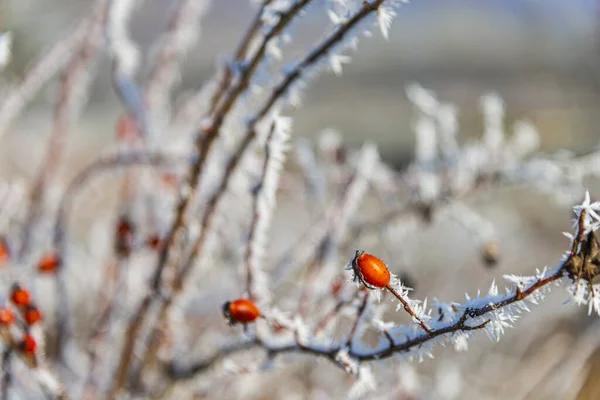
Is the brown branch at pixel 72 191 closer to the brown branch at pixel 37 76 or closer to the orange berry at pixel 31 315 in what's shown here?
the brown branch at pixel 37 76

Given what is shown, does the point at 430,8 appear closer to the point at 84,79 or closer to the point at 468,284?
the point at 468,284

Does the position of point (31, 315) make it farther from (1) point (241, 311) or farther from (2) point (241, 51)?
(2) point (241, 51)

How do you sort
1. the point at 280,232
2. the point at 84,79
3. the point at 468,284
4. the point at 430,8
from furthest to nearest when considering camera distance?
the point at 430,8 < the point at 280,232 < the point at 468,284 < the point at 84,79

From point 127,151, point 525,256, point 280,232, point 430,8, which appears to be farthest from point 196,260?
point 430,8

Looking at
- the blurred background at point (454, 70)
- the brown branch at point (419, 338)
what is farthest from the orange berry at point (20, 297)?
the blurred background at point (454, 70)

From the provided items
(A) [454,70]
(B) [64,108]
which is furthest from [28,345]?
(A) [454,70]
